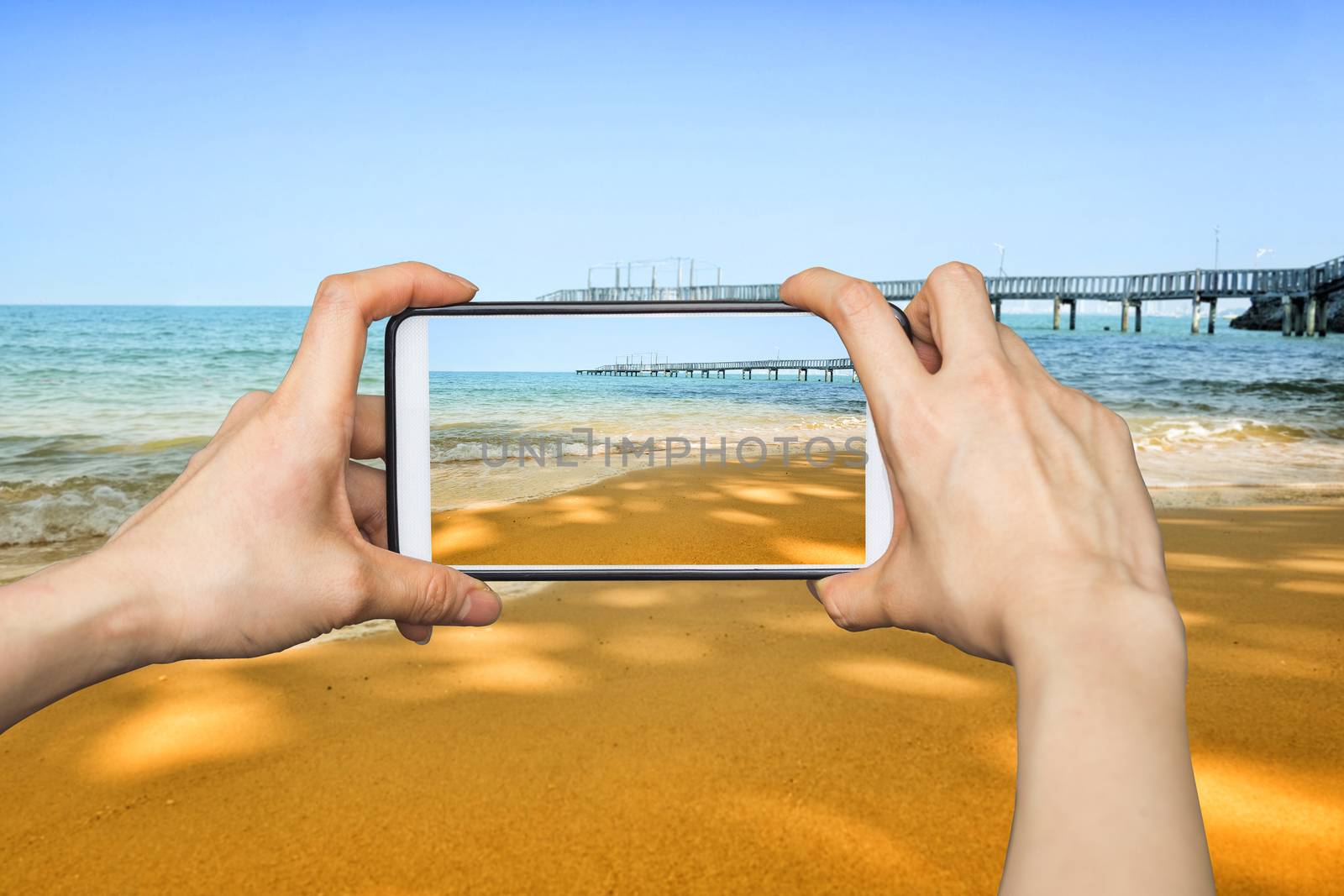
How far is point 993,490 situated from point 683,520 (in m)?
1.31

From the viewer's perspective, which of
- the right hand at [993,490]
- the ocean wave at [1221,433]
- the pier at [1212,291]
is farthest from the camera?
the pier at [1212,291]

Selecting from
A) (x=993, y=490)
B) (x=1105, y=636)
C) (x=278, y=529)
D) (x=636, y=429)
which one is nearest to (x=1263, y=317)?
(x=636, y=429)

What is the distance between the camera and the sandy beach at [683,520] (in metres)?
1.17

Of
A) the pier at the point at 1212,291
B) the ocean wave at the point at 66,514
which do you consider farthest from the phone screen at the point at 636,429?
the pier at the point at 1212,291

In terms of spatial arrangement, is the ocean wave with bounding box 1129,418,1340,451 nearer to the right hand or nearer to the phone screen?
the phone screen

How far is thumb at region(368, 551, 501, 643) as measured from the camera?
42.8 inches

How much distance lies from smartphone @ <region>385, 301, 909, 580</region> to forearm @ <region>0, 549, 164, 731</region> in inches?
13.0

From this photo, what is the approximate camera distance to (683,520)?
209 centimetres

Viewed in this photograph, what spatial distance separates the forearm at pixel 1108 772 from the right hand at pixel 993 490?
2 cm

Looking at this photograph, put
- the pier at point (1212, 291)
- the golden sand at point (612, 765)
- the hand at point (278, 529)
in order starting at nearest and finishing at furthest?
the hand at point (278, 529)
the golden sand at point (612, 765)
the pier at point (1212, 291)

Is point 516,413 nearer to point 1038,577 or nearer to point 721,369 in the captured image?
point 721,369

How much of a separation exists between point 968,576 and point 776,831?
3.06 ft

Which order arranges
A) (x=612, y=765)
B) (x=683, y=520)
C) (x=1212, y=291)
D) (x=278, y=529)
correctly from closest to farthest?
(x=278, y=529) < (x=612, y=765) < (x=683, y=520) < (x=1212, y=291)

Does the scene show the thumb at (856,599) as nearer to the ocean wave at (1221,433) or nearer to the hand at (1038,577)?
the hand at (1038,577)
